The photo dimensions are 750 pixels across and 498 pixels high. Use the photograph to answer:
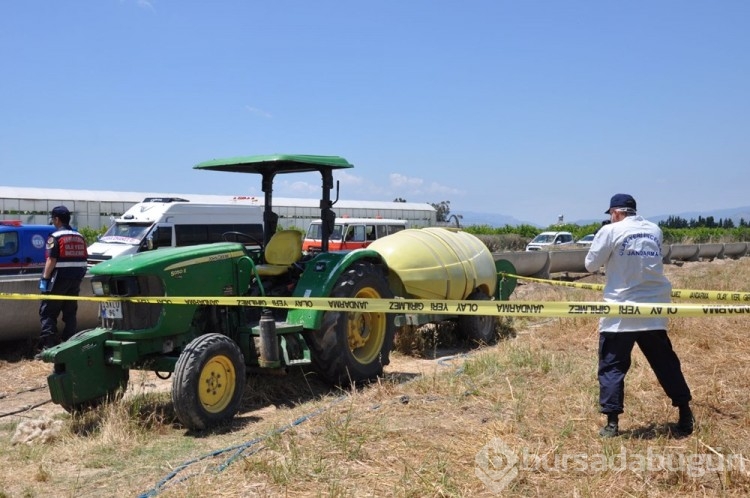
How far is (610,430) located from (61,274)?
Result: 625 centimetres

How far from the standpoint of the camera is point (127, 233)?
675 inches

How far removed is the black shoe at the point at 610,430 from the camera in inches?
184

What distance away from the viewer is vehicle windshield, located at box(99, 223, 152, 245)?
55.1 ft

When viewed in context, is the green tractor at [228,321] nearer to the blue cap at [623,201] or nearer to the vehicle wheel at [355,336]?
the vehicle wheel at [355,336]

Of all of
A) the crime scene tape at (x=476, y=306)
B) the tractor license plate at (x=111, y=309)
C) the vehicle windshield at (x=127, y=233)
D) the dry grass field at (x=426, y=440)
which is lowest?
the dry grass field at (x=426, y=440)

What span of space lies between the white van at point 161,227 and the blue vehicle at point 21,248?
1.81 metres

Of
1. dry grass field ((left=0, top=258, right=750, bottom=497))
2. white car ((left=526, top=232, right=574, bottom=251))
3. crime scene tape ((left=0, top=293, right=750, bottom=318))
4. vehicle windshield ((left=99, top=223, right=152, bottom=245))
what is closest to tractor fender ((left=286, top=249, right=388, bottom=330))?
crime scene tape ((left=0, top=293, right=750, bottom=318))

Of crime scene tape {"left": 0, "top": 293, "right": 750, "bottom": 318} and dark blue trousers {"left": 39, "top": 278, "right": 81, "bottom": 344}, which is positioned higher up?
crime scene tape {"left": 0, "top": 293, "right": 750, "bottom": 318}

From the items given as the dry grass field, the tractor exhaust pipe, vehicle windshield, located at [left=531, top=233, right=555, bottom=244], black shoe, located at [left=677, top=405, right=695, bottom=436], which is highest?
vehicle windshield, located at [left=531, top=233, right=555, bottom=244]

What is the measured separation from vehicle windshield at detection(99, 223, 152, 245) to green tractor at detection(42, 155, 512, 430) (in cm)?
1018

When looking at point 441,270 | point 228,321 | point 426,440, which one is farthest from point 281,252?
point 426,440

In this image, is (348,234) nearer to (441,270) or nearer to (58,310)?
(441,270)

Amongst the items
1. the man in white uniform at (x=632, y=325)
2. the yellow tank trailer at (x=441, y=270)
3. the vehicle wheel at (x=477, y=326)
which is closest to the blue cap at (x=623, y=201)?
the man in white uniform at (x=632, y=325)

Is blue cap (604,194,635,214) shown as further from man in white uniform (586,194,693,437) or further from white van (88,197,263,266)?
white van (88,197,263,266)
